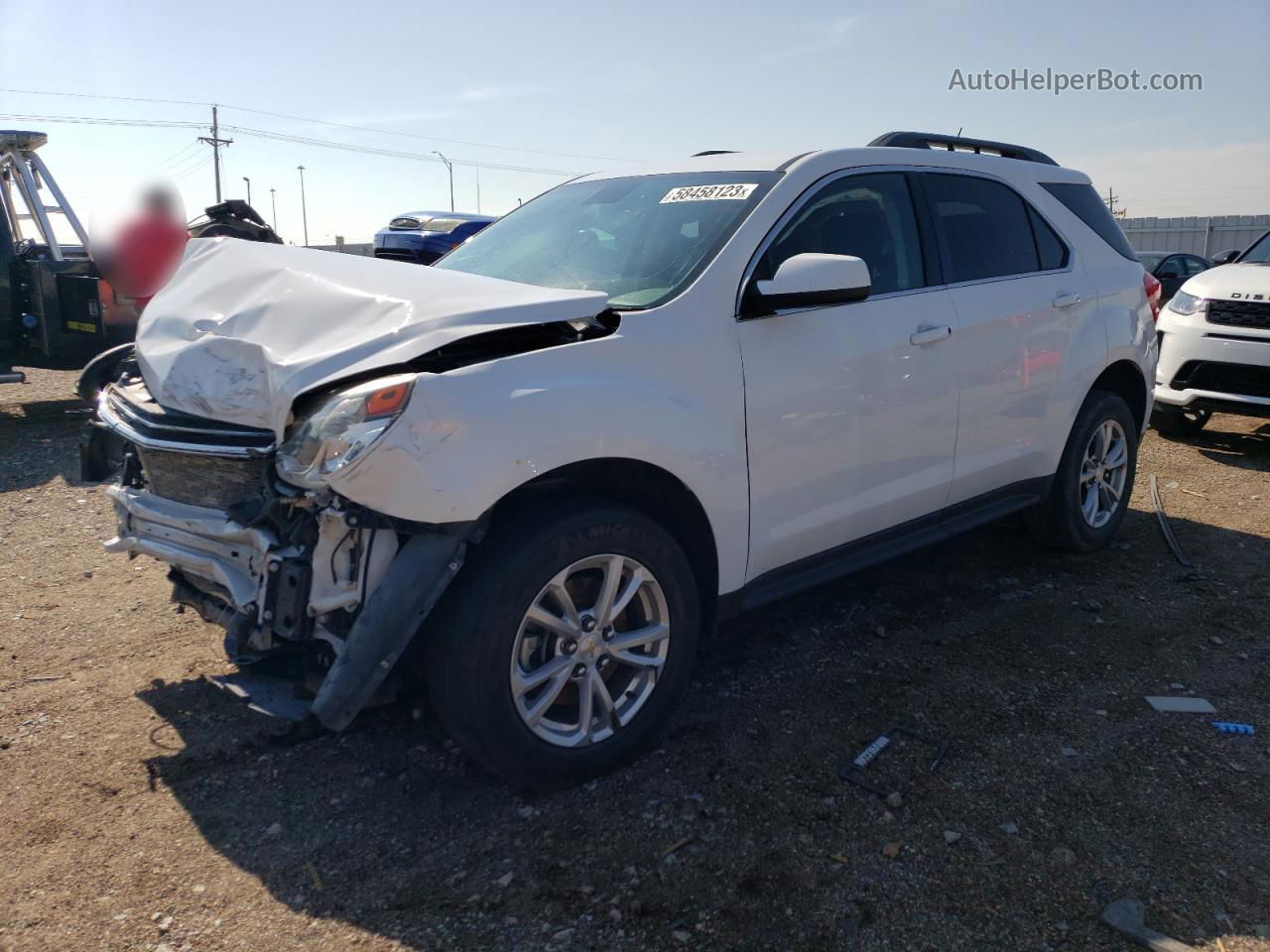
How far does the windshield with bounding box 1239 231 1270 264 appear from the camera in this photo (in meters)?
8.23

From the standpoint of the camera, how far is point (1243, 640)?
13.9 ft

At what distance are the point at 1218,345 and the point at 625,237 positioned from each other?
5.71 m

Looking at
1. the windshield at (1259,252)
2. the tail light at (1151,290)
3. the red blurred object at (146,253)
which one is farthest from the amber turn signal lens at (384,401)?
the windshield at (1259,252)

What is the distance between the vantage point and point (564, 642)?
2977 mm

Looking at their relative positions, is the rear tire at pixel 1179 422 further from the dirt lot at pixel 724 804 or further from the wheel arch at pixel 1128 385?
the dirt lot at pixel 724 804

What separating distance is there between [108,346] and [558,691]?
793 cm

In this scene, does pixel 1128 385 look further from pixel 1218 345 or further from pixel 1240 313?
pixel 1240 313

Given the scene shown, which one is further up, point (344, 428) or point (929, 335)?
point (929, 335)

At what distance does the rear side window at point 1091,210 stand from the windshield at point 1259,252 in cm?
388

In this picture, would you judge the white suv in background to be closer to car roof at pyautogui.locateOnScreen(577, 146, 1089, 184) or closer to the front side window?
car roof at pyautogui.locateOnScreen(577, 146, 1089, 184)

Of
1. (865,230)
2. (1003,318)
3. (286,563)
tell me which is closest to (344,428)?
(286,563)

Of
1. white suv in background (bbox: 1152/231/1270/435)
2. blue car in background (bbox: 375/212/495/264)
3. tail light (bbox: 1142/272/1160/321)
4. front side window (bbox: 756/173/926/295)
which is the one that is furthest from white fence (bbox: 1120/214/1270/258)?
front side window (bbox: 756/173/926/295)

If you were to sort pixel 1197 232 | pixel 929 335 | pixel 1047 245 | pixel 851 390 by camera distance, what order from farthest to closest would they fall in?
pixel 1197 232 < pixel 1047 245 < pixel 929 335 < pixel 851 390

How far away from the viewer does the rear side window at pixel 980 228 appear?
14.0 feet
